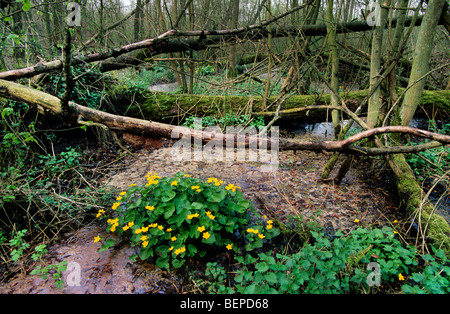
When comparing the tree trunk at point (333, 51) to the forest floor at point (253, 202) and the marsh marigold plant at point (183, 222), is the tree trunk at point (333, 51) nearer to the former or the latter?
the forest floor at point (253, 202)

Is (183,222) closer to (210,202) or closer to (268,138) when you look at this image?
(210,202)

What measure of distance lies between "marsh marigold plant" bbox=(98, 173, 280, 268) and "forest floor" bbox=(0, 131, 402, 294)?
7.7 inches

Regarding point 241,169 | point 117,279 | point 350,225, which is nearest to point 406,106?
point 350,225

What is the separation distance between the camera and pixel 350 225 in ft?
10.5

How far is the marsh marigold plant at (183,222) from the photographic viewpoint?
99.7 inches

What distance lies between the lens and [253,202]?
3605 mm

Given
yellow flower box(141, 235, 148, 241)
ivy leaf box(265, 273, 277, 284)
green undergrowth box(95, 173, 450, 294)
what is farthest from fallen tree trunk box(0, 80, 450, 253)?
ivy leaf box(265, 273, 277, 284)

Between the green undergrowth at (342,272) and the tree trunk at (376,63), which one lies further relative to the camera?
the tree trunk at (376,63)

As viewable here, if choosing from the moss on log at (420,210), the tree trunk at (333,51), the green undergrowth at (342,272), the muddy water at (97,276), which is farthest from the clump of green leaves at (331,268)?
the tree trunk at (333,51)

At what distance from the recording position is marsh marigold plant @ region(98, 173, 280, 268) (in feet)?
8.31

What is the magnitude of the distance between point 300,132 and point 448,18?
3.32 m

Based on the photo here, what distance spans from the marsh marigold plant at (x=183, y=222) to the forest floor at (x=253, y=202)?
0.64 ft

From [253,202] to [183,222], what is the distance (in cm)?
126

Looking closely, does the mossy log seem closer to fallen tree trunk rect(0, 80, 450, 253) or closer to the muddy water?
fallen tree trunk rect(0, 80, 450, 253)
